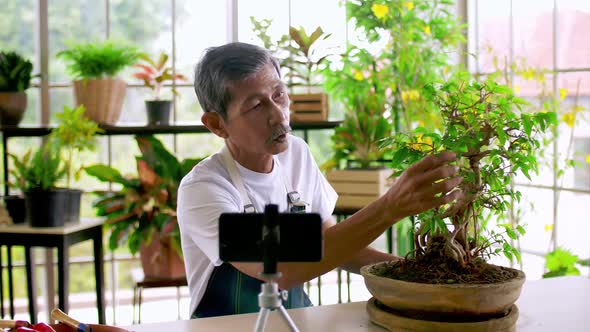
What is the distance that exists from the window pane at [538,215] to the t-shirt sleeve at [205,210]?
236 cm

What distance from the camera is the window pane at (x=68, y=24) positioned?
9.76 metres

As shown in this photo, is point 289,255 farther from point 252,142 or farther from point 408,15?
point 408,15

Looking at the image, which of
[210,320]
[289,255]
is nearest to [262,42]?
[210,320]

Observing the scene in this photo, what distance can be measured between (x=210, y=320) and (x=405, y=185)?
53 cm

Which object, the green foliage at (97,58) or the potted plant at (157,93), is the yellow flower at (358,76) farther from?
the green foliage at (97,58)

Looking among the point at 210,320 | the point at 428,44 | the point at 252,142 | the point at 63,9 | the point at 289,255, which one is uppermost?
the point at 63,9

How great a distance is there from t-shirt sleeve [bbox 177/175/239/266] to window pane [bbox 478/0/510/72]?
8.23 feet

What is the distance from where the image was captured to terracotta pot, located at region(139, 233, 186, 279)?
3.89m

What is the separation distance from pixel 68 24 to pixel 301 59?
653 cm

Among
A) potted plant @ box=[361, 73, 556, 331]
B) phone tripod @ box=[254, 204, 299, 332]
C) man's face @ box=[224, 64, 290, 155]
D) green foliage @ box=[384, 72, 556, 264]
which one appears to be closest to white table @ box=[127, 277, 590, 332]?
potted plant @ box=[361, 73, 556, 331]

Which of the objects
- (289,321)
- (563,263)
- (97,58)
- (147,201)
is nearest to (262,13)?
(97,58)

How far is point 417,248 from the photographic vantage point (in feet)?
5.15

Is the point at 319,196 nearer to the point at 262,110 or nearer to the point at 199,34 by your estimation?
the point at 262,110

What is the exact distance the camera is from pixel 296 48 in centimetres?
410
